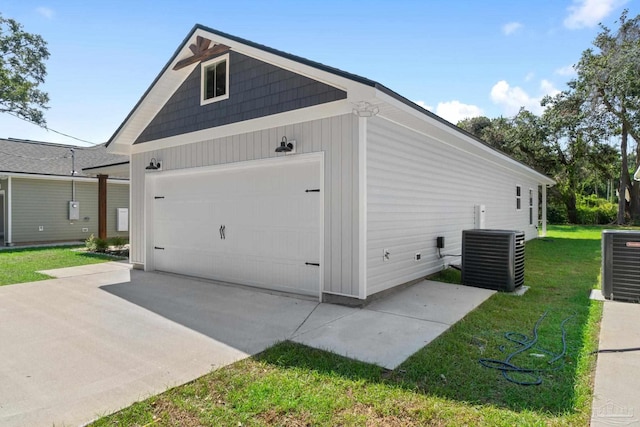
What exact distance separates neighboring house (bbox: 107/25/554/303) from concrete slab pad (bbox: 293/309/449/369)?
27.6 inches

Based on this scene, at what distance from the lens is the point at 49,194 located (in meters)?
14.4

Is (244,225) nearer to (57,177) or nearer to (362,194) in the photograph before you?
(362,194)

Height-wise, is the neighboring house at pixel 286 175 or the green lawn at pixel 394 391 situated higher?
the neighboring house at pixel 286 175

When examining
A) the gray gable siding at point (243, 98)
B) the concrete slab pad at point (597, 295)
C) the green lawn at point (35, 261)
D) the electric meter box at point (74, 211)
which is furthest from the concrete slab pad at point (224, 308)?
the electric meter box at point (74, 211)

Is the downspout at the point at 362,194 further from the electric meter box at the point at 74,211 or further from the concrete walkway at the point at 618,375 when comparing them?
the electric meter box at the point at 74,211

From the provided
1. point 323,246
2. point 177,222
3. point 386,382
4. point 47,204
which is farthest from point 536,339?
point 47,204

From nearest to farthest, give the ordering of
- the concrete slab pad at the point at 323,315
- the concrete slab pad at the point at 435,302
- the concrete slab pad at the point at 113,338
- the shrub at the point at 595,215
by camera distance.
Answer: the concrete slab pad at the point at 113,338 < the concrete slab pad at the point at 323,315 < the concrete slab pad at the point at 435,302 < the shrub at the point at 595,215

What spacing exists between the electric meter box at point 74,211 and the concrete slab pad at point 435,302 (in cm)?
1401

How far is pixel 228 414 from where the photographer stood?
2609 mm

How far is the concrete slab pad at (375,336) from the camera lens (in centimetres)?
358

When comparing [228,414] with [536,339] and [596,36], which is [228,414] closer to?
[536,339]

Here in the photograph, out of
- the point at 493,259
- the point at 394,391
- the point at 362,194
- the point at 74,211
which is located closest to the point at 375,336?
the point at 394,391

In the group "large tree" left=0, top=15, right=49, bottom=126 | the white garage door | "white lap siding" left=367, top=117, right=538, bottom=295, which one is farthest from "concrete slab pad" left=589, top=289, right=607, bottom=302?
"large tree" left=0, top=15, right=49, bottom=126

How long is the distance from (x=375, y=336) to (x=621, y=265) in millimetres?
4002
